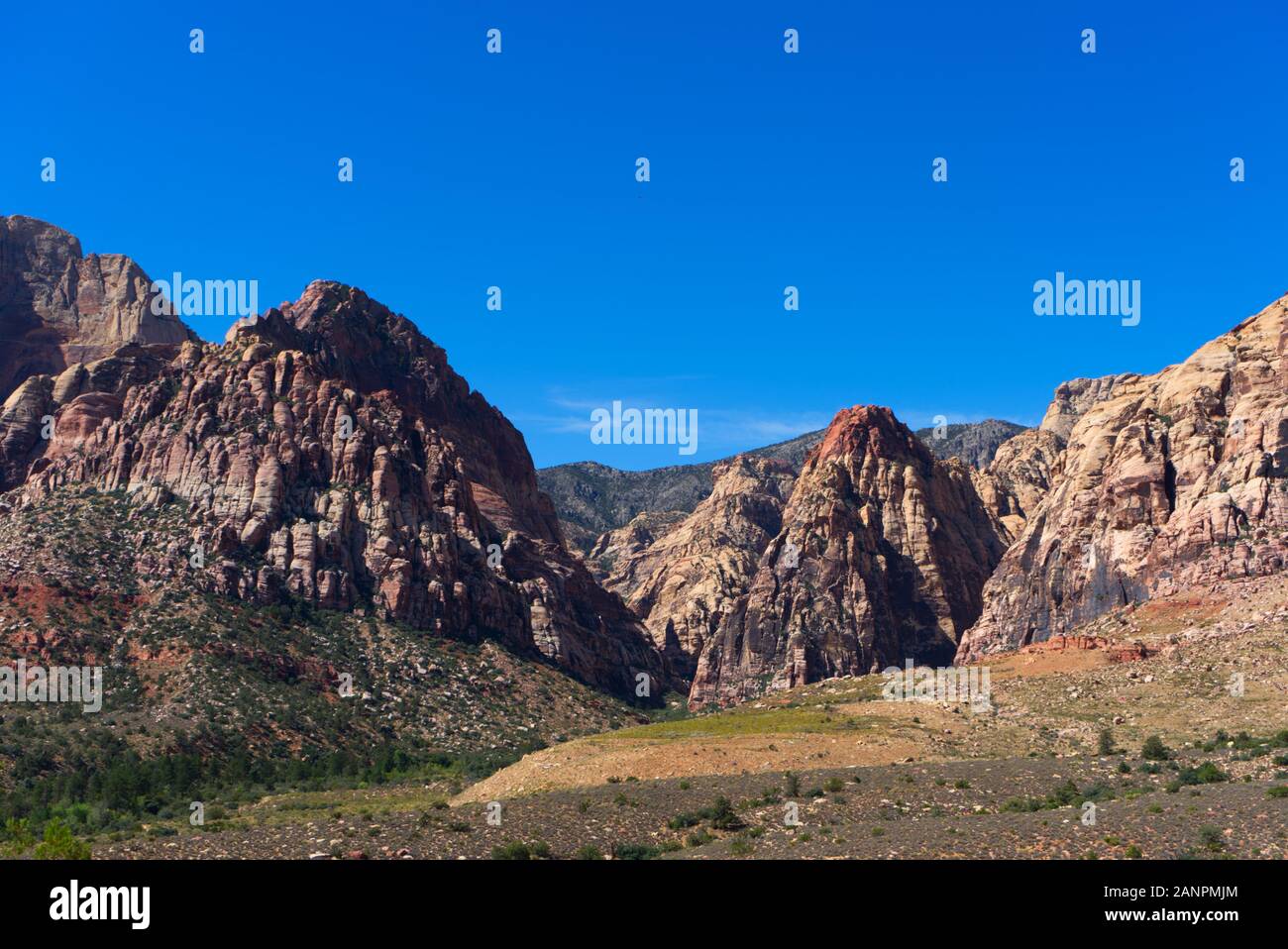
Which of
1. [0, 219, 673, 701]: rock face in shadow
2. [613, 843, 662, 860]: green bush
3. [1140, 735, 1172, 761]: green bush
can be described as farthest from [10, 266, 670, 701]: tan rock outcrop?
[1140, 735, 1172, 761]: green bush

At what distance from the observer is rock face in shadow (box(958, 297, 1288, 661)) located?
375ft

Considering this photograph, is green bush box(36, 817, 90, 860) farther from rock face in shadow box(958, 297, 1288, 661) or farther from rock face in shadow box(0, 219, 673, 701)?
rock face in shadow box(0, 219, 673, 701)

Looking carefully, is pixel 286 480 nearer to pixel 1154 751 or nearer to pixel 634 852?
pixel 634 852

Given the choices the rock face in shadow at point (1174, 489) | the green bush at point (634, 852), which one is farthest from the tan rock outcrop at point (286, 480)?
the green bush at point (634, 852)

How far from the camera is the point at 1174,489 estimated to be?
125 metres

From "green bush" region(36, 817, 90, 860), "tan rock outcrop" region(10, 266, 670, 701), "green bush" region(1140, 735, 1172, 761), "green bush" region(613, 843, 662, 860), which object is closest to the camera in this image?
"green bush" region(36, 817, 90, 860)

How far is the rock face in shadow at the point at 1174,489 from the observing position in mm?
114188

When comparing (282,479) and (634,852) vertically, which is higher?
(282,479)

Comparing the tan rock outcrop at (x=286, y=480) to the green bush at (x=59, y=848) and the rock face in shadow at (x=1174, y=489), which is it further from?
the green bush at (x=59, y=848)

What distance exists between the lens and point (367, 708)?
13550cm

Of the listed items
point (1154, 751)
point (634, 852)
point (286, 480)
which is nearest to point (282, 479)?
point (286, 480)

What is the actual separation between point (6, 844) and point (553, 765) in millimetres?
33339

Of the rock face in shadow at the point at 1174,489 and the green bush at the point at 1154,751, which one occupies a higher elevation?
the rock face in shadow at the point at 1174,489
